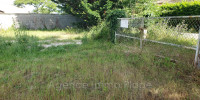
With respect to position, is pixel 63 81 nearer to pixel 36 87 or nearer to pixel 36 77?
pixel 36 87

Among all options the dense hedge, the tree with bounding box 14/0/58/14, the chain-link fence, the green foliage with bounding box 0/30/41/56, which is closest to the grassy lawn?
the chain-link fence

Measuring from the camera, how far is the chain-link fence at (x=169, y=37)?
12.0ft

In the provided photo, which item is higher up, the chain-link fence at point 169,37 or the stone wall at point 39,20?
the stone wall at point 39,20

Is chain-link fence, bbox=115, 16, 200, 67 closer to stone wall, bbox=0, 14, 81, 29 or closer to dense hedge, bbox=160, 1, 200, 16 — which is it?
dense hedge, bbox=160, 1, 200, 16

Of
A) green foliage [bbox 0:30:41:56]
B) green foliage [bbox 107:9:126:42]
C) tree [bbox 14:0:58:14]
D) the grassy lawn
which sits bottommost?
the grassy lawn

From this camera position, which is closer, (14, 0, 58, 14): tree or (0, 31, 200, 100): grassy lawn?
(0, 31, 200, 100): grassy lawn

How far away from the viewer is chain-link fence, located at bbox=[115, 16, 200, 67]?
366cm

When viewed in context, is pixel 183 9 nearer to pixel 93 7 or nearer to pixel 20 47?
pixel 93 7

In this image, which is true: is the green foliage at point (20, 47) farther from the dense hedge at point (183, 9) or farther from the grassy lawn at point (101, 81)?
the dense hedge at point (183, 9)

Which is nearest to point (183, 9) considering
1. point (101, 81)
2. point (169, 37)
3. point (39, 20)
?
point (169, 37)

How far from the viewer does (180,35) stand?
385cm

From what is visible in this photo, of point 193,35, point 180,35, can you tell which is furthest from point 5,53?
point 193,35

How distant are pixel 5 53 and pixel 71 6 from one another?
25.1ft

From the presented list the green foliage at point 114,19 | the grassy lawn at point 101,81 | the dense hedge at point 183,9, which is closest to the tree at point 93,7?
the green foliage at point 114,19
